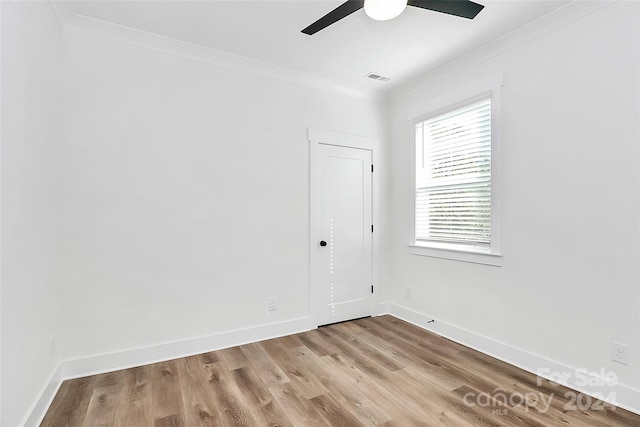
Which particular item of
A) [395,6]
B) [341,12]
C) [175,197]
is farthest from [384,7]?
[175,197]

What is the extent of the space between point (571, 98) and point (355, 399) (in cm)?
275

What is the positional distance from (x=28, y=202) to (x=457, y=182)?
11.4ft

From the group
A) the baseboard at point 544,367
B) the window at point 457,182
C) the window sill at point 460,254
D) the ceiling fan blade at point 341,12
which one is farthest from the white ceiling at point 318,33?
the baseboard at point 544,367

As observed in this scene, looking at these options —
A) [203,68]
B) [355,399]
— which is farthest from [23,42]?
[355,399]

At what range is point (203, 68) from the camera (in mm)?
2971

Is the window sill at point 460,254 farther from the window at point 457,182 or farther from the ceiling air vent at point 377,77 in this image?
the ceiling air vent at point 377,77

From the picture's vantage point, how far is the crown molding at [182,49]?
245 cm

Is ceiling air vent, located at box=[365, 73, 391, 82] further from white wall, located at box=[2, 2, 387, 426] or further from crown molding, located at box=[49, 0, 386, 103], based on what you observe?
white wall, located at box=[2, 2, 387, 426]

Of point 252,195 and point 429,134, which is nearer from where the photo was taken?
point 252,195

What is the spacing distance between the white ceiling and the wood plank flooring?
2.86 metres

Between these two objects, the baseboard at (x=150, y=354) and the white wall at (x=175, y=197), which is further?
the white wall at (x=175, y=197)

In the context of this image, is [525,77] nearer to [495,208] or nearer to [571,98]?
[571,98]

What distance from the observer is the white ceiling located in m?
2.33

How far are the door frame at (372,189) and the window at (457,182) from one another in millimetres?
527
